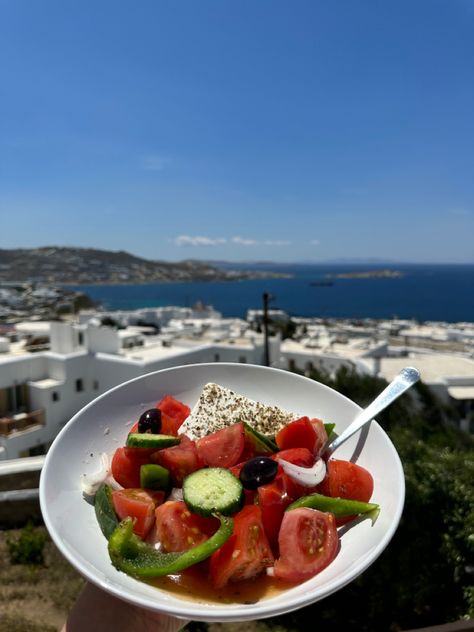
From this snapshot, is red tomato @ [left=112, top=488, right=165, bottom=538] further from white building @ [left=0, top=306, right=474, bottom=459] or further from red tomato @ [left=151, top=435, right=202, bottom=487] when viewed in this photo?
white building @ [left=0, top=306, right=474, bottom=459]

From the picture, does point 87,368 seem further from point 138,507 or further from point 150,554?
point 150,554

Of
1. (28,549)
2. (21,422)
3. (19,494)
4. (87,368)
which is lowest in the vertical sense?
(21,422)

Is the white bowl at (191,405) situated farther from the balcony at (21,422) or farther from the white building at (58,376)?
the balcony at (21,422)

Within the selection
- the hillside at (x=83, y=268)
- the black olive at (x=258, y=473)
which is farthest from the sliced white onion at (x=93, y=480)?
the hillside at (x=83, y=268)

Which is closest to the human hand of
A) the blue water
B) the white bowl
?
the white bowl

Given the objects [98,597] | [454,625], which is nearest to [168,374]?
[98,597]

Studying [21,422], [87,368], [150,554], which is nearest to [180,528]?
[150,554]
